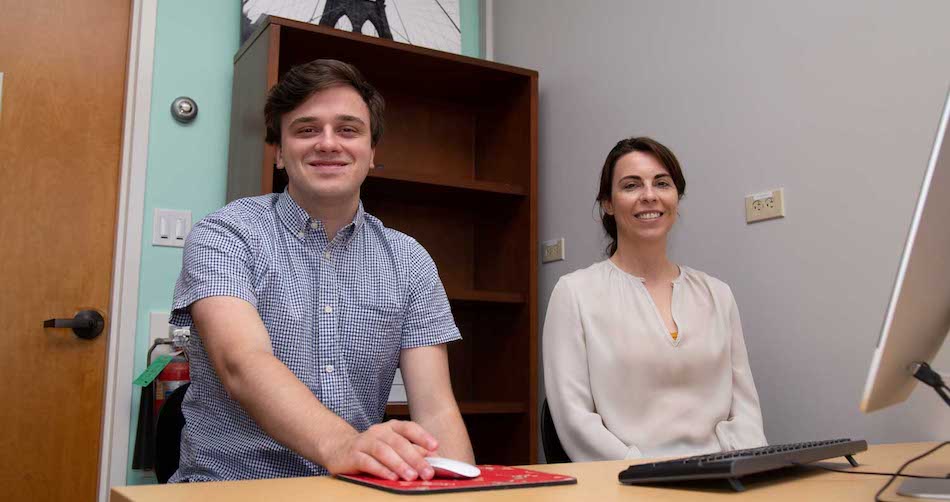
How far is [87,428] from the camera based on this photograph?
2461 millimetres

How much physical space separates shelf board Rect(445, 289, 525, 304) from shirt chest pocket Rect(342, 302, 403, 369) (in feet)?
3.87

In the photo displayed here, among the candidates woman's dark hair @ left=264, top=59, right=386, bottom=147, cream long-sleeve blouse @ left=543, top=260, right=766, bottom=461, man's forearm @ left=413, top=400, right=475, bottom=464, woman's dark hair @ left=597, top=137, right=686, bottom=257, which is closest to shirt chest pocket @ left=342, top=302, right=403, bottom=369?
man's forearm @ left=413, top=400, right=475, bottom=464

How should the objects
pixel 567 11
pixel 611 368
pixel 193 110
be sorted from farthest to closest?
pixel 567 11 → pixel 193 110 → pixel 611 368

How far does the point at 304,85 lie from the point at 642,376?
1.01 m

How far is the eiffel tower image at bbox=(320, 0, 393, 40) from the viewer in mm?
2994

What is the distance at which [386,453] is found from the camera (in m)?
0.85

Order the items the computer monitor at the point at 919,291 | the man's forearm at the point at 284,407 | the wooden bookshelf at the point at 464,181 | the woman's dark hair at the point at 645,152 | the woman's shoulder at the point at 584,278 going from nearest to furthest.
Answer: the computer monitor at the point at 919,291, the man's forearm at the point at 284,407, the woman's shoulder at the point at 584,278, the woman's dark hair at the point at 645,152, the wooden bookshelf at the point at 464,181

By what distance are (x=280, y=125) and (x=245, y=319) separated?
49 cm

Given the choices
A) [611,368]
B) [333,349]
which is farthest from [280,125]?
[611,368]

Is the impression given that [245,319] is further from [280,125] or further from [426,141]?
[426,141]

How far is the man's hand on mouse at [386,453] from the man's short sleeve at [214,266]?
1.39 ft

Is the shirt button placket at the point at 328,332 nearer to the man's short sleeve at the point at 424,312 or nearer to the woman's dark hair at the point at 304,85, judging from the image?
the man's short sleeve at the point at 424,312

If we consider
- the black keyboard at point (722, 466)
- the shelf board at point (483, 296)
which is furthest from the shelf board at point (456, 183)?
the black keyboard at point (722, 466)

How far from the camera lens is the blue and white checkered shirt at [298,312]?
51.1 inches
